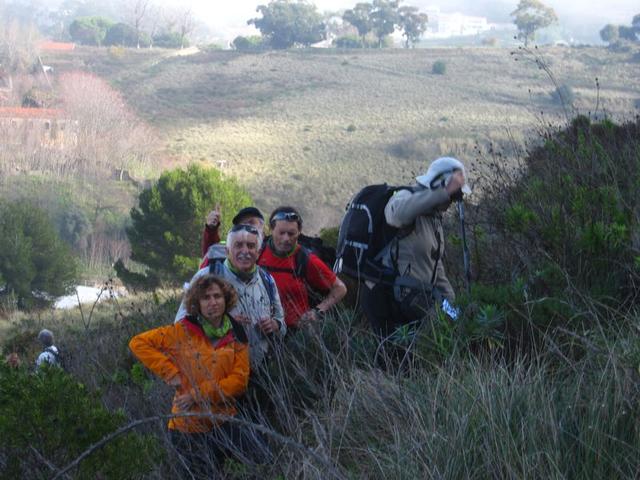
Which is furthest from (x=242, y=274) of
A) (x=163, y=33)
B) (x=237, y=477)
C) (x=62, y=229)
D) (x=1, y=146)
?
(x=163, y=33)

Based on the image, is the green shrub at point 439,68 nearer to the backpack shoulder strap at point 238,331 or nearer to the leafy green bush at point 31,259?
the leafy green bush at point 31,259

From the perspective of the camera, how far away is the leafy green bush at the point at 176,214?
108 ft

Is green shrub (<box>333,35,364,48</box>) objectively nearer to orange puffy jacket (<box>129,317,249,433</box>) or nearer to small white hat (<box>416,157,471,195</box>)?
small white hat (<box>416,157,471,195</box>)

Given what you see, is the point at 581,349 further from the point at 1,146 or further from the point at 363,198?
the point at 1,146

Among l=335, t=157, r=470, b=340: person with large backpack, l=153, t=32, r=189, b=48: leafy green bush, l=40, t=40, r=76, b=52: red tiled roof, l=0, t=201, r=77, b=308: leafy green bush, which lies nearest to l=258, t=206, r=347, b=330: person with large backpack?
l=335, t=157, r=470, b=340: person with large backpack

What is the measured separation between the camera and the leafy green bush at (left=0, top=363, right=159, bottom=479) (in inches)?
133

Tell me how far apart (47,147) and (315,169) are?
66.0 feet

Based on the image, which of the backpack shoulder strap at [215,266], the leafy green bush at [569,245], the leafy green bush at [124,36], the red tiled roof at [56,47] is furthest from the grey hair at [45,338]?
the leafy green bush at [124,36]

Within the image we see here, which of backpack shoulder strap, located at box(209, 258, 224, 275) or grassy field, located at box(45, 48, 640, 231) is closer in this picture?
backpack shoulder strap, located at box(209, 258, 224, 275)

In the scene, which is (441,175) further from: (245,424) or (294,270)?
(245,424)

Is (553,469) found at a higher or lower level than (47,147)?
higher

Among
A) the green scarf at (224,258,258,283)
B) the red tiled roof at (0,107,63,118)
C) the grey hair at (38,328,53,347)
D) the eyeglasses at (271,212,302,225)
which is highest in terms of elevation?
the eyeglasses at (271,212,302,225)

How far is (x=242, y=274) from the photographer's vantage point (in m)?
4.75

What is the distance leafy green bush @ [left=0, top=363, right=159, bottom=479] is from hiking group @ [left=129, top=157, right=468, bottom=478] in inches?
16.1
